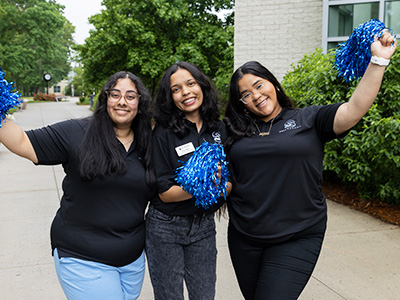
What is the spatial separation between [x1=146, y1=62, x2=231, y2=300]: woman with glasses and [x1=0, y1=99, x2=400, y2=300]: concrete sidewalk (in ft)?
3.96

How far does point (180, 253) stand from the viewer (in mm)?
2225

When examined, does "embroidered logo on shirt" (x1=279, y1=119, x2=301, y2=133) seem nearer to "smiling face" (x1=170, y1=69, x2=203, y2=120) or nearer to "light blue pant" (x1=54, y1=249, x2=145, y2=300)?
"smiling face" (x1=170, y1=69, x2=203, y2=120)

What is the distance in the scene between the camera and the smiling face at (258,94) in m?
2.18

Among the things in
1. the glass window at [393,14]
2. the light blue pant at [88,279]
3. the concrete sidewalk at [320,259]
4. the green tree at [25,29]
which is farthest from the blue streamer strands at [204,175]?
the green tree at [25,29]

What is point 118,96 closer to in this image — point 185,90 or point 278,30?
point 185,90

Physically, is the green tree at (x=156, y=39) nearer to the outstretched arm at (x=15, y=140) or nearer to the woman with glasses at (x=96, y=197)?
the woman with glasses at (x=96, y=197)

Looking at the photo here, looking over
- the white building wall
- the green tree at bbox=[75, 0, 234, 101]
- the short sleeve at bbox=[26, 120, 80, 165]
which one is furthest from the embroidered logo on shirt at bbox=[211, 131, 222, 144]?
the green tree at bbox=[75, 0, 234, 101]

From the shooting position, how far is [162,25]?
56.0ft

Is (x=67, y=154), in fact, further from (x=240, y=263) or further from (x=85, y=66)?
(x=85, y=66)

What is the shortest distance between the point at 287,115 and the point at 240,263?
0.87 meters

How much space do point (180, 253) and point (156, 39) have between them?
612 inches

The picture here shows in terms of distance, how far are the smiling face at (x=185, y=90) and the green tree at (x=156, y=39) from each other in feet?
42.3

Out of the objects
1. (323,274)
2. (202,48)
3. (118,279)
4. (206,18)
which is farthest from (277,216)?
(206,18)

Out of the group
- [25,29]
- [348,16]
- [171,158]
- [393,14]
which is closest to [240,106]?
[171,158]
